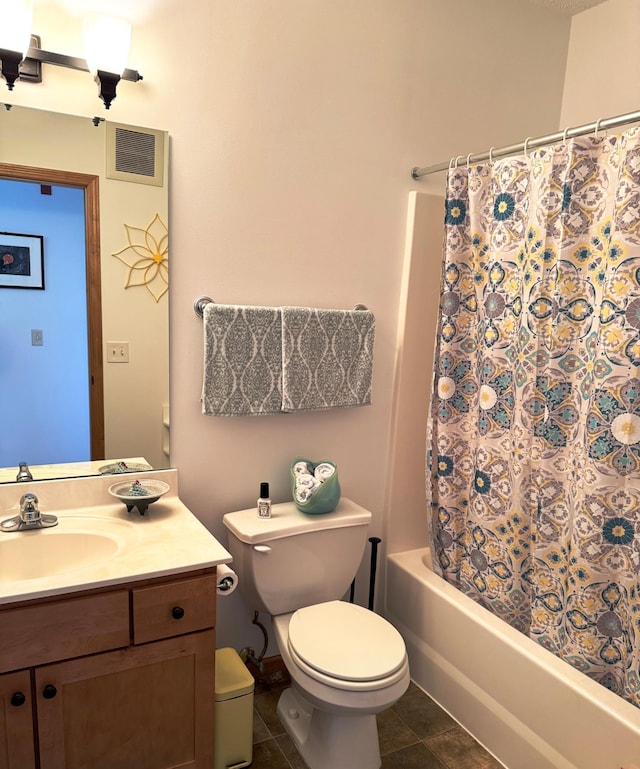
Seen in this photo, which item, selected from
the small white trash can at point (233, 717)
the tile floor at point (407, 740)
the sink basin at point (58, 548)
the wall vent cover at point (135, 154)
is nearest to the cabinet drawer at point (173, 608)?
the sink basin at point (58, 548)

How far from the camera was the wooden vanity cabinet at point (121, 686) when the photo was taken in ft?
4.27

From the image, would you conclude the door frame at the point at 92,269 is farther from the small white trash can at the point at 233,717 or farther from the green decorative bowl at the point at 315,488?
the small white trash can at the point at 233,717

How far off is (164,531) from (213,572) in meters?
0.23

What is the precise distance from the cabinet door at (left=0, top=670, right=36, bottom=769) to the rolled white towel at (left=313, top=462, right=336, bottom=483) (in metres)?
1.06

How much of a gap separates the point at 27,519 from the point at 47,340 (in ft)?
1.70

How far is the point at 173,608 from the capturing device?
144 centimetres

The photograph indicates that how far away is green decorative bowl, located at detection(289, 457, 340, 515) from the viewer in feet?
6.48

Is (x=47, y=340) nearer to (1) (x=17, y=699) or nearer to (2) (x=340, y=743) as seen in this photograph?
(1) (x=17, y=699)

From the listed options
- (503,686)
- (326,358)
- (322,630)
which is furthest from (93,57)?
(503,686)

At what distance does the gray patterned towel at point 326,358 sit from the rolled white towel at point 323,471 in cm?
21

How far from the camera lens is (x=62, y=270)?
1.68 meters

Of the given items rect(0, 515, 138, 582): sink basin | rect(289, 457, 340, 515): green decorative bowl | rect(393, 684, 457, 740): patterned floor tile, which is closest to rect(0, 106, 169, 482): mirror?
rect(0, 515, 138, 582): sink basin

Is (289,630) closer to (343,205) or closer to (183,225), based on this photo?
(183,225)

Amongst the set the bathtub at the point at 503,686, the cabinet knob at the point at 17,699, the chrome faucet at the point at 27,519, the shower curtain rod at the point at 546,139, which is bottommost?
the bathtub at the point at 503,686
